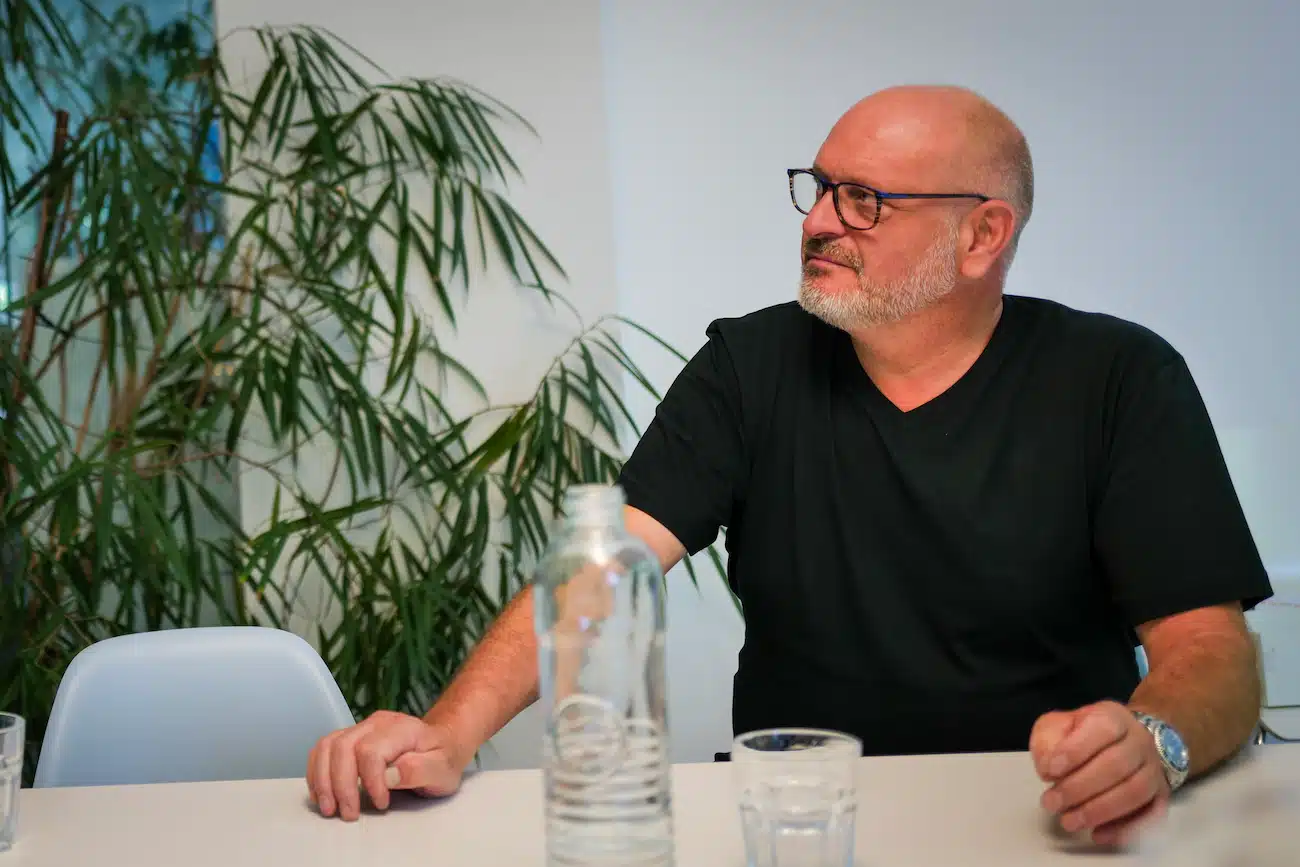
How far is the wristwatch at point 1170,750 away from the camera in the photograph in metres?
1.10

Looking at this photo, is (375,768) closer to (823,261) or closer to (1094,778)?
(1094,778)

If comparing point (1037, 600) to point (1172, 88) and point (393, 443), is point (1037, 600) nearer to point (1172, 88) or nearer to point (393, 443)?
point (393, 443)

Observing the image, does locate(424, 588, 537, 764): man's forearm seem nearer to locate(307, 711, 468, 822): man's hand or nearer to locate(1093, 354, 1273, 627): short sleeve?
locate(307, 711, 468, 822): man's hand

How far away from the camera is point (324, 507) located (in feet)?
10.0

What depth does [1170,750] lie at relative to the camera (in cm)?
Result: 111

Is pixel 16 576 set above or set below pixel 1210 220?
below

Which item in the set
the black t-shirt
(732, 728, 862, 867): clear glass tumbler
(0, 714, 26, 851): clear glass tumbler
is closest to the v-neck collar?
the black t-shirt

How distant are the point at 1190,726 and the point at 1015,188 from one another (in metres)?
0.92

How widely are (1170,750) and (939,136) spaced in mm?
951

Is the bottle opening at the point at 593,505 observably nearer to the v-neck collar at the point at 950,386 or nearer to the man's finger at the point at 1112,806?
the man's finger at the point at 1112,806

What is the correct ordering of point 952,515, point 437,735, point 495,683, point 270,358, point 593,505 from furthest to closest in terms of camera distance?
point 270,358, point 952,515, point 495,683, point 437,735, point 593,505

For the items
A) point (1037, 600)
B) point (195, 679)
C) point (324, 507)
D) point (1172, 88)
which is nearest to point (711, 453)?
point (1037, 600)

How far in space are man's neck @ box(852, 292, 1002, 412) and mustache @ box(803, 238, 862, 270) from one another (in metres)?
0.09

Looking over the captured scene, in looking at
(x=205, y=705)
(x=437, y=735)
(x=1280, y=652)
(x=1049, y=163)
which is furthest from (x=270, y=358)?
(x=1280, y=652)
